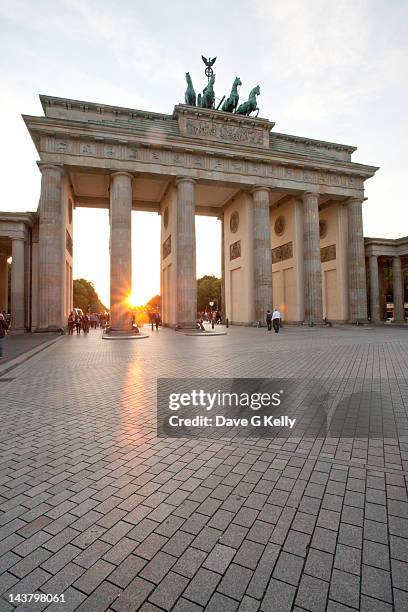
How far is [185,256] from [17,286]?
1364 centimetres

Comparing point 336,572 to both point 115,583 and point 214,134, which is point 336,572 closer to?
point 115,583

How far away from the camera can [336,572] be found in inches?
79.5

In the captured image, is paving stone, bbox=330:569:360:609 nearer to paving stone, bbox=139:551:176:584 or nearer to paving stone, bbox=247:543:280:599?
paving stone, bbox=247:543:280:599

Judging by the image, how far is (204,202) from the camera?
37.2m

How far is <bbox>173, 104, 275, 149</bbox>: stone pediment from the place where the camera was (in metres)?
28.9

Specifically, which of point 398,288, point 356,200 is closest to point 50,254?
point 356,200

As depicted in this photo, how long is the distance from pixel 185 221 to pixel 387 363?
2108cm

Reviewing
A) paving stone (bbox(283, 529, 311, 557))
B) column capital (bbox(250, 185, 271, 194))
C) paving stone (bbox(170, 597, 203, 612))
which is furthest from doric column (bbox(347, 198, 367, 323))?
paving stone (bbox(170, 597, 203, 612))

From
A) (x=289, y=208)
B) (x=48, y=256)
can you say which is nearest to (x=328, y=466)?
(x=48, y=256)

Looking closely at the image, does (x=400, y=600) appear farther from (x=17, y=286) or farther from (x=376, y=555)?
(x=17, y=286)

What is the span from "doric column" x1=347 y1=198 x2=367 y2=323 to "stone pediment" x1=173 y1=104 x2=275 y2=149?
10942 mm

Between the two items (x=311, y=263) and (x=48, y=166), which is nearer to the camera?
(x=48, y=166)

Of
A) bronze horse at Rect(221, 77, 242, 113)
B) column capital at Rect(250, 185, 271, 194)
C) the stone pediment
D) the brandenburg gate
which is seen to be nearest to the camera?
the brandenburg gate

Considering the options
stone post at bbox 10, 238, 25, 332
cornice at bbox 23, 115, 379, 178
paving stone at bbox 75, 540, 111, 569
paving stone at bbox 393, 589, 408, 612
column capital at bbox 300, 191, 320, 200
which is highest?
cornice at bbox 23, 115, 379, 178
